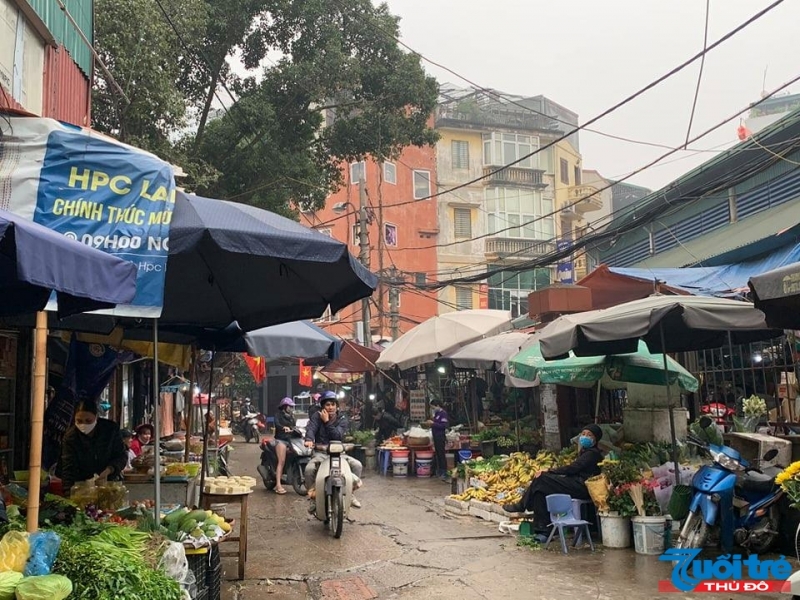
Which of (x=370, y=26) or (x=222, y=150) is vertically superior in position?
(x=370, y=26)

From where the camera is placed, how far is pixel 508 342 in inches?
584

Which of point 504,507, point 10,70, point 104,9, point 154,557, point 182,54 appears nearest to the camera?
point 154,557

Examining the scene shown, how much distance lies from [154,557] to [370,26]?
15.9 meters

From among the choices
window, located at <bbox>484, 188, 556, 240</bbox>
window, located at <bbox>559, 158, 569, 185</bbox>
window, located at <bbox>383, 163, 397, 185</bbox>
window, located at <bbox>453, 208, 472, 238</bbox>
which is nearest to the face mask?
window, located at <bbox>383, 163, 397, 185</bbox>

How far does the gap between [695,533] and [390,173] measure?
34.6 m

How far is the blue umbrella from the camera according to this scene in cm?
329

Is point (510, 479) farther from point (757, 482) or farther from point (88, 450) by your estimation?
point (88, 450)

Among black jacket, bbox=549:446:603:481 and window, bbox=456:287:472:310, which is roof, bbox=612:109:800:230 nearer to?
black jacket, bbox=549:446:603:481

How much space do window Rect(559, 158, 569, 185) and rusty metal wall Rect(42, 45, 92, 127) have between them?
1406 inches

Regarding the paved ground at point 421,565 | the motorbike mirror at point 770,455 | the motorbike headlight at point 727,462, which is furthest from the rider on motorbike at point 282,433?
the motorbike mirror at point 770,455

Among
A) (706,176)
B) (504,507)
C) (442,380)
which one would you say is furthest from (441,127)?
(504,507)

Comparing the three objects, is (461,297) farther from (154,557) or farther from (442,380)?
(154,557)

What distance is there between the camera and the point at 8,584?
11.7 feet

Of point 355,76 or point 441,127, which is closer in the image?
point 355,76
